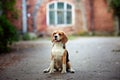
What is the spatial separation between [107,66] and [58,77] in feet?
7.85

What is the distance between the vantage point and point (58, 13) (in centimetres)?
2561

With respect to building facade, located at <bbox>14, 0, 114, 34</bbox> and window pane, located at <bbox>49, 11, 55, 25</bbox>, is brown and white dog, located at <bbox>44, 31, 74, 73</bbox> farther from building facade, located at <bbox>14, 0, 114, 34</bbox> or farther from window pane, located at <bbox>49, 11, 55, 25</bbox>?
window pane, located at <bbox>49, 11, 55, 25</bbox>

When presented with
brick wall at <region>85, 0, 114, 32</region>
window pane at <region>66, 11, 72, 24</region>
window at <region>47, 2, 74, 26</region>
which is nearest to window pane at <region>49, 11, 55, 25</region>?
window at <region>47, 2, 74, 26</region>

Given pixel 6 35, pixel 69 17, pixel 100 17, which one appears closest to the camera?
pixel 6 35

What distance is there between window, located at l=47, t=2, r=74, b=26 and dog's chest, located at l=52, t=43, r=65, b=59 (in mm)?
16607

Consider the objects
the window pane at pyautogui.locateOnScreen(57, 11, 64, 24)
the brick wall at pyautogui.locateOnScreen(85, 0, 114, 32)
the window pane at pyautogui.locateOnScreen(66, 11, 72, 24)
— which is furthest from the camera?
the brick wall at pyautogui.locateOnScreen(85, 0, 114, 32)

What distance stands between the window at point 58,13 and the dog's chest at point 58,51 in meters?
16.6

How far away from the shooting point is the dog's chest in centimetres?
893

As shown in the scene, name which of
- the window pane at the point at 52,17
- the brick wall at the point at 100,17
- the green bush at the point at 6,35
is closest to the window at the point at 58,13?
the window pane at the point at 52,17

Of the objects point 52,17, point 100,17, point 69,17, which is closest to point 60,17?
point 52,17

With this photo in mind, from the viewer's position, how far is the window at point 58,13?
25.5 m

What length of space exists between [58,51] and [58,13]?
16.8 meters

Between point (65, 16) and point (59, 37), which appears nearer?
point (59, 37)

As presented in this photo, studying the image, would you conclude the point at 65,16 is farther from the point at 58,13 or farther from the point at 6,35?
the point at 6,35
